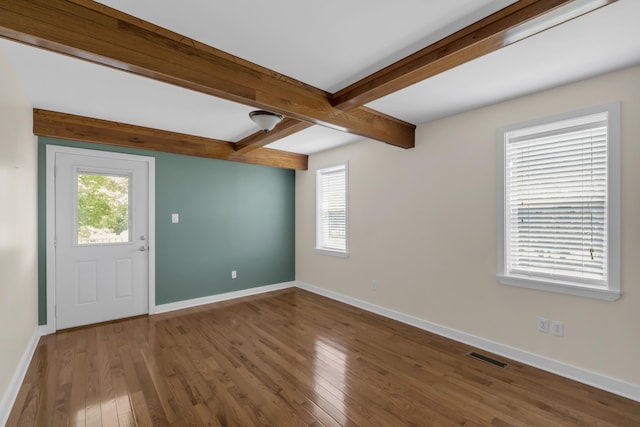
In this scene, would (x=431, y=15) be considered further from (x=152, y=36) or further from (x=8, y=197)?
(x=8, y=197)

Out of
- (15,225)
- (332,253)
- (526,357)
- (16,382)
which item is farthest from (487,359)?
(15,225)

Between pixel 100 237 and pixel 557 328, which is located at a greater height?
pixel 100 237

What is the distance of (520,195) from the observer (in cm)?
289

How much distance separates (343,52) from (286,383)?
2.56m

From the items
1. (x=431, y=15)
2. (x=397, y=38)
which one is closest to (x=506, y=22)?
(x=431, y=15)

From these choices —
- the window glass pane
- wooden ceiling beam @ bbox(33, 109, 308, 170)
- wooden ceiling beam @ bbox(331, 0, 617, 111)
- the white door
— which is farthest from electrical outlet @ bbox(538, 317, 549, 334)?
the window glass pane

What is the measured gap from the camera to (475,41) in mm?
1796

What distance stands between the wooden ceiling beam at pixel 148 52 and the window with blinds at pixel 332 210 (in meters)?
2.21

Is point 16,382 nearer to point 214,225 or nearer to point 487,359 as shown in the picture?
point 214,225

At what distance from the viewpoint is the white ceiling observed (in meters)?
1.69

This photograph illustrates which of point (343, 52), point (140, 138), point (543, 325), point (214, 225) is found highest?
point (343, 52)

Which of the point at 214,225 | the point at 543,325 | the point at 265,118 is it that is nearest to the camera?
the point at 543,325

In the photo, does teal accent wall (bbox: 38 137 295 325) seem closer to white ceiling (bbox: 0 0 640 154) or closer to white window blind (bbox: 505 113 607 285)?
white ceiling (bbox: 0 0 640 154)

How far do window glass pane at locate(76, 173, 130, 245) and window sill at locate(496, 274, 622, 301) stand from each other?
452cm
